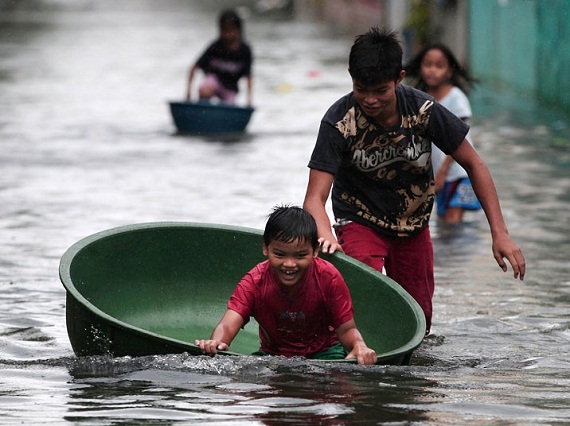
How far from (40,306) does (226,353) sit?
8.12ft

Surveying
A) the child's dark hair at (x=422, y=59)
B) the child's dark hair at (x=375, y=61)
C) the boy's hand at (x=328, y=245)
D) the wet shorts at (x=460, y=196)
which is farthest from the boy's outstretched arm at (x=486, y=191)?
the wet shorts at (x=460, y=196)

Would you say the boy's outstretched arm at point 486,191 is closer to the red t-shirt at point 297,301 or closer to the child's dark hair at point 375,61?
the child's dark hair at point 375,61

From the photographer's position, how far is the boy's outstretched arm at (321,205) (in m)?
5.74

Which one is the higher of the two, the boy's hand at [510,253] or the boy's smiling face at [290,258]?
the boy's smiling face at [290,258]

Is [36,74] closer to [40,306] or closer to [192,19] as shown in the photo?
[40,306]

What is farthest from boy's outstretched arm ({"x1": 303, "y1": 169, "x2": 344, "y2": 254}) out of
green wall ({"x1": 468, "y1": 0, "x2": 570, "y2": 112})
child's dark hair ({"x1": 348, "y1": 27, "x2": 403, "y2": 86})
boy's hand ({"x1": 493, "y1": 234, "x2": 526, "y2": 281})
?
green wall ({"x1": 468, "y1": 0, "x2": 570, "y2": 112})

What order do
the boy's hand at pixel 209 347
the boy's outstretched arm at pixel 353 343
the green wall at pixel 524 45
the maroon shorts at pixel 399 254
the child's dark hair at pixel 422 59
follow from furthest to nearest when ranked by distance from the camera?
the green wall at pixel 524 45 < the child's dark hair at pixel 422 59 < the maroon shorts at pixel 399 254 < the boy's outstretched arm at pixel 353 343 < the boy's hand at pixel 209 347

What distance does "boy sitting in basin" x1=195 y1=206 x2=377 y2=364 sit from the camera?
208 inches

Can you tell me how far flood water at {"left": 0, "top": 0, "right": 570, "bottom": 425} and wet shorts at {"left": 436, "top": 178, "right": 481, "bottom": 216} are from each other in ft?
0.77

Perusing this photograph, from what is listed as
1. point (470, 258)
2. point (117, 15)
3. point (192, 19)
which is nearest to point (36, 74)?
point (470, 258)

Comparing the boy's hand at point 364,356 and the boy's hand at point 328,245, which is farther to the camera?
the boy's hand at point 328,245

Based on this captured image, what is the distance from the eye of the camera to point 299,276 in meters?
5.38

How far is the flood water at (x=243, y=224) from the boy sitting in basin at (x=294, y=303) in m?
0.17

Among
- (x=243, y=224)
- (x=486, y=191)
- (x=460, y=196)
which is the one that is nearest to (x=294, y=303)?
(x=486, y=191)
